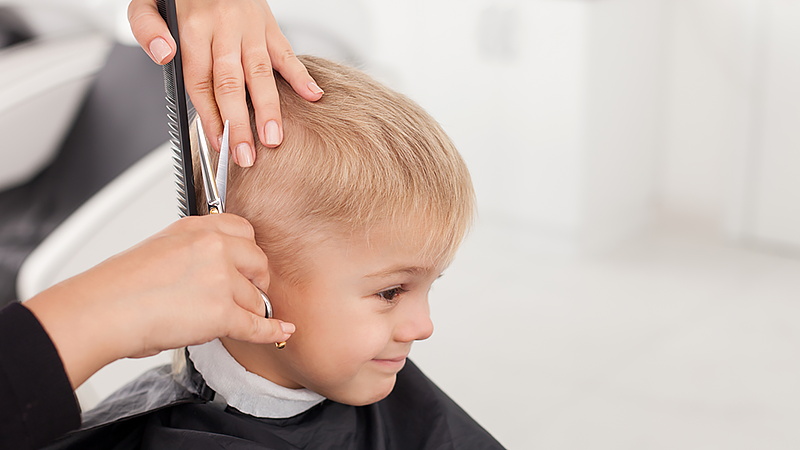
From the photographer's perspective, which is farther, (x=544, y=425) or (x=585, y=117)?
(x=585, y=117)

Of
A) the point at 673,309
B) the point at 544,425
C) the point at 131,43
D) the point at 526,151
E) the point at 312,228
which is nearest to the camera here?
the point at 312,228

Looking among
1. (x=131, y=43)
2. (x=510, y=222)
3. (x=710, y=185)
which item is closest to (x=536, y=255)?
(x=510, y=222)

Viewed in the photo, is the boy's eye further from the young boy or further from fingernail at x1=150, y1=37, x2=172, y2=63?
fingernail at x1=150, y1=37, x2=172, y2=63

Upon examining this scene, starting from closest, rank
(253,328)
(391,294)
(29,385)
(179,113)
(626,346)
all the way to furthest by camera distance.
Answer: (29,385)
(253,328)
(179,113)
(391,294)
(626,346)

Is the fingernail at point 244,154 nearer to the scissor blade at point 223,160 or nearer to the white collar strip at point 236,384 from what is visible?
the scissor blade at point 223,160

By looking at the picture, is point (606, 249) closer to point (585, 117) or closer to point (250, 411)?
point (585, 117)

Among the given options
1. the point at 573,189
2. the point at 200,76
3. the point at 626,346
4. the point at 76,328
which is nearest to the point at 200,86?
the point at 200,76

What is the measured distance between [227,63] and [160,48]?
0.07 meters

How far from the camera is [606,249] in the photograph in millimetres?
2475

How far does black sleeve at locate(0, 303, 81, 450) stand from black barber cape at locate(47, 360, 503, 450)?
298mm

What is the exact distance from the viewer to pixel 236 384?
2.73ft

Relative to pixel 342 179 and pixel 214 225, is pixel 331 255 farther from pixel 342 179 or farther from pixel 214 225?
pixel 214 225

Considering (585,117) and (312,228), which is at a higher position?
(312,228)

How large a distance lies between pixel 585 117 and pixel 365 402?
1.66 meters
